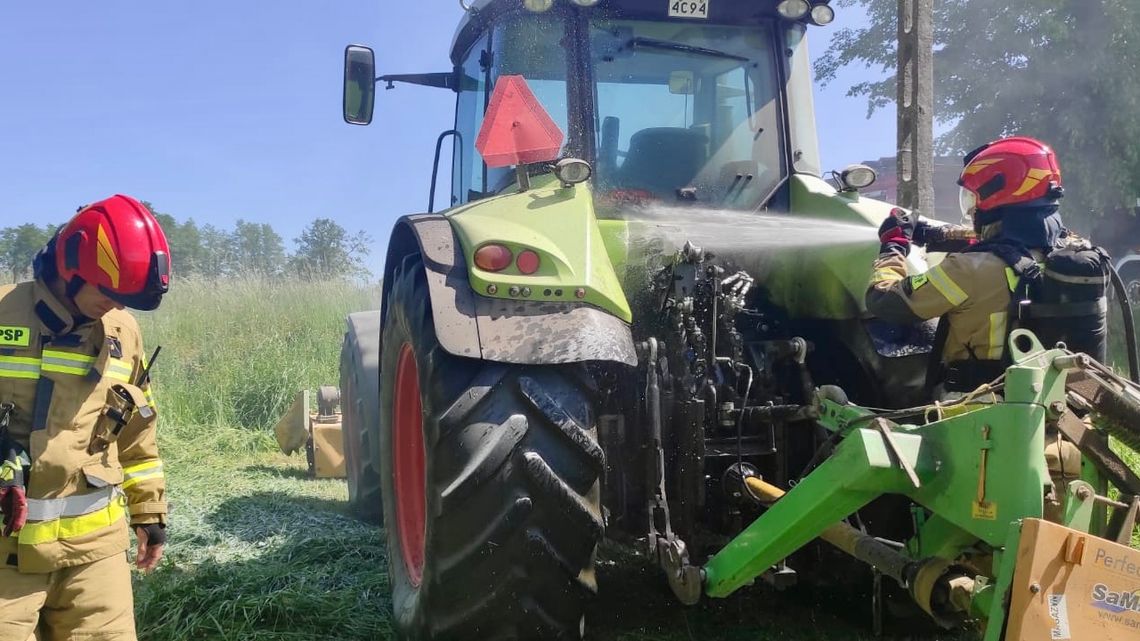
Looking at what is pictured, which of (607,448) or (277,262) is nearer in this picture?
(607,448)

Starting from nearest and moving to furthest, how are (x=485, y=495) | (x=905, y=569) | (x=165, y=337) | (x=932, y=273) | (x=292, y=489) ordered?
(x=905, y=569), (x=485, y=495), (x=932, y=273), (x=292, y=489), (x=165, y=337)

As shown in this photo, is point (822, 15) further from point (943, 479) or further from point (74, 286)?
point (74, 286)

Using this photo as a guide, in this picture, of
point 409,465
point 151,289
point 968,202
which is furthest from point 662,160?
point 151,289

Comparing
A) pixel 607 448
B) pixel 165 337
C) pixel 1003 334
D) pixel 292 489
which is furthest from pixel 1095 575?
pixel 165 337

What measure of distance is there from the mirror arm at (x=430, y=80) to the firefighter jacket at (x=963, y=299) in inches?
111

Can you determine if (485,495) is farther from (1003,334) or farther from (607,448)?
(1003,334)

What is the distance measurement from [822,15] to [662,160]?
1097mm

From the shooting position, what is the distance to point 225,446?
8352 millimetres

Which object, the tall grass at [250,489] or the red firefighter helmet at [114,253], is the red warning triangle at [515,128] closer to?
the red firefighter helmet at [114,253]

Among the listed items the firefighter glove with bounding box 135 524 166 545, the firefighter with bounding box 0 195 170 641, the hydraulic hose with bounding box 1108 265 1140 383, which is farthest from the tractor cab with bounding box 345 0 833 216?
the firefighter glove with bounding box 135 524 166 545

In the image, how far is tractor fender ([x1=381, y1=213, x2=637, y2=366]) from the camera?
2432mm

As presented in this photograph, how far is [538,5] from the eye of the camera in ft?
11.8

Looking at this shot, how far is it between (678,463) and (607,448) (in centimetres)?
23

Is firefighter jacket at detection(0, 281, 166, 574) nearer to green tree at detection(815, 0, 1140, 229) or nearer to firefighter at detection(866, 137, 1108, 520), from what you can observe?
firefighter at detection(866, 137, 1108, 520)
